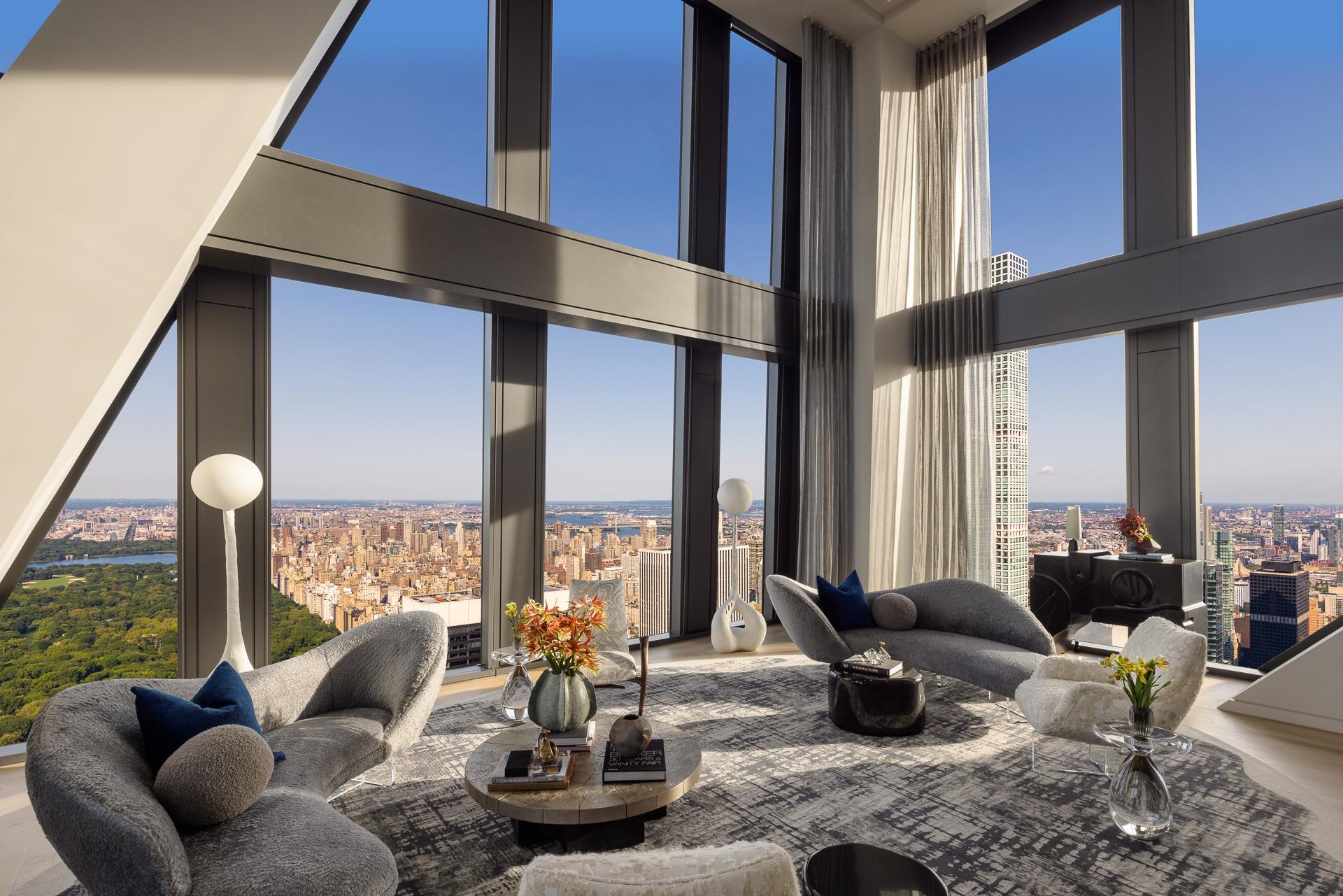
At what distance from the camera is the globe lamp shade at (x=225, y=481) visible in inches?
149

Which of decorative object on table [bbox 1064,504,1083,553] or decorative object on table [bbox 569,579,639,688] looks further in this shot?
decorative object on table [bbox 1064,504,1083,553]

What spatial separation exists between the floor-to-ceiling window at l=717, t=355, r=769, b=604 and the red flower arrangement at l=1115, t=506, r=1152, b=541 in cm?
307

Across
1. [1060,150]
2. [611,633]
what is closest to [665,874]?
[611,633]

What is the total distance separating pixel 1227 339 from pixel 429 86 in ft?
21.0

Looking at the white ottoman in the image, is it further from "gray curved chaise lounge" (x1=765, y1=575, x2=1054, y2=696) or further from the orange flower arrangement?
"gray curved chaise lounge" (x1=765, y1=575, x2=1054, y2=696)

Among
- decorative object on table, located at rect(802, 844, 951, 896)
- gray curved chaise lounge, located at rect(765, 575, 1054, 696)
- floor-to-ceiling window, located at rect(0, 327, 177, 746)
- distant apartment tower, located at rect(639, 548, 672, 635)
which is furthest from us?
distant apartment tower, located at rect(639, 548, 672, 635)

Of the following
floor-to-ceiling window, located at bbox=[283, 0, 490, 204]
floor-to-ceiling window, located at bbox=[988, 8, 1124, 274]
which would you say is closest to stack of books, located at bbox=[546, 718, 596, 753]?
floor-to-ceiling window, located at bbox=[283, 0, 490, 204]

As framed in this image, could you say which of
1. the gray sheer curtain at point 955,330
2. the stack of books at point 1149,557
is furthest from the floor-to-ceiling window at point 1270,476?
the gray sheer curtain at point 955,330

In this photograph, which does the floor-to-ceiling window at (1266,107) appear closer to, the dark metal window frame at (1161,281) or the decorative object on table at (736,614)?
the dark metal window frame at (1161,281)

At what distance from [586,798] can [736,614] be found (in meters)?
4.04

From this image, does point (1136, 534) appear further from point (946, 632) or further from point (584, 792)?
point (584, 792)

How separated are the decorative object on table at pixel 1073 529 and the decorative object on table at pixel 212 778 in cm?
588

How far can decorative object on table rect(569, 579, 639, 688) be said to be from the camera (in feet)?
14.5

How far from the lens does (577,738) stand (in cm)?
303
